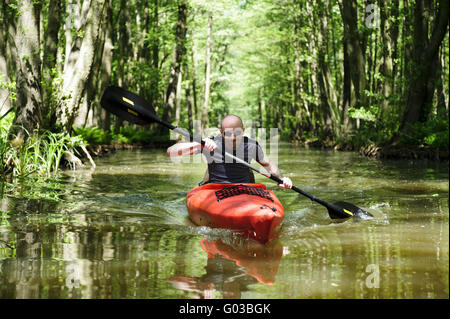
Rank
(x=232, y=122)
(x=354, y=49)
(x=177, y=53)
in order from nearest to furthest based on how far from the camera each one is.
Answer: (x=232, y=122)
(x=354, y=49)
(x=177, y=53)

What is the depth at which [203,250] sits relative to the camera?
4.90 meters

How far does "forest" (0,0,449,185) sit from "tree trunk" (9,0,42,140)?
0.07 ft

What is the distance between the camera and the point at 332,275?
3861 millimetres

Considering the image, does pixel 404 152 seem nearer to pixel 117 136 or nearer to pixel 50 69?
pixel 50 69

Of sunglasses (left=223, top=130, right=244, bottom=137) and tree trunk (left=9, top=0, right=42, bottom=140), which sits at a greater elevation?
tree trunk (left=9, top=0, right=42, bottom=140)

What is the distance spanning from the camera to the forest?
37.3 feet

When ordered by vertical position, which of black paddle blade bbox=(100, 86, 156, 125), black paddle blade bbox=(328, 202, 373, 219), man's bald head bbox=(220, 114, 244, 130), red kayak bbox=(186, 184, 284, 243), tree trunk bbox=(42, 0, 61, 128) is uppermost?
tree trunk bbox=(42, 0, 61, 128)

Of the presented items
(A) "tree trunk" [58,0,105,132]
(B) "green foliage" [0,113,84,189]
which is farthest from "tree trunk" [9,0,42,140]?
(A) "tree trunk" [58,0,105,132]

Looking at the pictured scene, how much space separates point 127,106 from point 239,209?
3.91 m

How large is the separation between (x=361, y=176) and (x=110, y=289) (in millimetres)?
9457

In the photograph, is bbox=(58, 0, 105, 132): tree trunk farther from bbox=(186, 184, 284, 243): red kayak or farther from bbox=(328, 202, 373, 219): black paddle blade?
bbox=(328, 202, 373, 219): black paddle blade

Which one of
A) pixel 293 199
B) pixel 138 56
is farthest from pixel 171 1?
pixel 293 199

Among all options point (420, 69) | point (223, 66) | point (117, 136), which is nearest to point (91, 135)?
point (117, 136)

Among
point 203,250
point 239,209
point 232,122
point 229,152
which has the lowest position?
point 203,250
